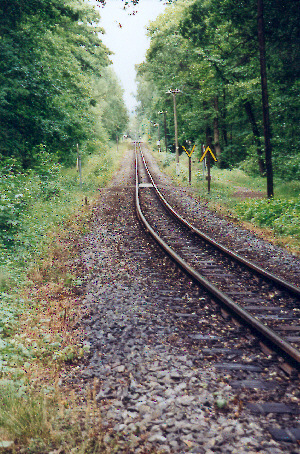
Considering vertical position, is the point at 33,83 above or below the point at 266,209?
above

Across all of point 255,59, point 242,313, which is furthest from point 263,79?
point 242,313

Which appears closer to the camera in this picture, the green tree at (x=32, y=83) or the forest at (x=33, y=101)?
the forest at (x=33, y=101)

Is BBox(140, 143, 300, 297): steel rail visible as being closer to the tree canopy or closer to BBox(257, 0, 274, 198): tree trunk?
BBox(257, 0, 274, 198): tree trunk

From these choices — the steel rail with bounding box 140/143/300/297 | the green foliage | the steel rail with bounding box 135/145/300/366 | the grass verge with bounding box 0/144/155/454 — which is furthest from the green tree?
the steel rail with bounding box 135/145/300/366

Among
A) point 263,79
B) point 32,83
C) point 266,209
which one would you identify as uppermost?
point 263,79

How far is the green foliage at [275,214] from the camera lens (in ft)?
37.6

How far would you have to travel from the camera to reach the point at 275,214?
12.9 m

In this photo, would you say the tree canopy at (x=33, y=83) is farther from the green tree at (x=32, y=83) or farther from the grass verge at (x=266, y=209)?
the grass verge at (x=266, y=209)

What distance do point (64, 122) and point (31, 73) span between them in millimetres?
2962

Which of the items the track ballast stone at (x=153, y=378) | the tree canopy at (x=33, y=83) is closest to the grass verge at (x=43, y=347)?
the track ballast stone at (x=153, y=378)

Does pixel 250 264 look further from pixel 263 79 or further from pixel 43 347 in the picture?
pixel 263 79

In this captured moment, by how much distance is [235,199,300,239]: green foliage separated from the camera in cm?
1147

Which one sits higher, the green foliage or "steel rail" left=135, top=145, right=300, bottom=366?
the green foliage

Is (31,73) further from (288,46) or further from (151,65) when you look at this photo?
(151,65)
